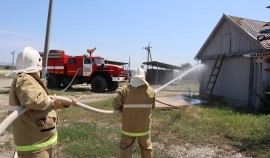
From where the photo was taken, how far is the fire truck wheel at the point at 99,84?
1989 centimetres

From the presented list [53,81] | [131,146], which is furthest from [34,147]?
→ [53,81]

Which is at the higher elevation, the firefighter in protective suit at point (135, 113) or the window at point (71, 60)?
the window at point (71, 60)

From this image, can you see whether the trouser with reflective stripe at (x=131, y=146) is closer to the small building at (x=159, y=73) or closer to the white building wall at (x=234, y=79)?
the white building wall at (x=234, y=79)

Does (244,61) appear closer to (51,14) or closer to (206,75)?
(206,75)

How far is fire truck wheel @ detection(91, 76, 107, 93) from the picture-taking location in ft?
65.3

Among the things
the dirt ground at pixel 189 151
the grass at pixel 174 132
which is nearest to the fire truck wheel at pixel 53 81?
the grass at pixel 174 132

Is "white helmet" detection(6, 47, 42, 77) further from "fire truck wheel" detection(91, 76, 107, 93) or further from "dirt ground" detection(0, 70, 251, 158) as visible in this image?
"fire truck wheel" detection(91, 76, 107, 93)

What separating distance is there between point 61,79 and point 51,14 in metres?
8.95

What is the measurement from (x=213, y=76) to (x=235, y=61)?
77.7 inches

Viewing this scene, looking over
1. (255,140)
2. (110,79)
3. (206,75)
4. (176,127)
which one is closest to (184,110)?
(176,127)

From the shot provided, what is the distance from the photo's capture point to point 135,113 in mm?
4703

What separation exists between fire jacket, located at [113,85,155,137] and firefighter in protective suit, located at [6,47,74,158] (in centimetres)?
Answer: 140

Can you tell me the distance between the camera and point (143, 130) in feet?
15.5

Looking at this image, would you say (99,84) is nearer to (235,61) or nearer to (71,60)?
(71,60)
